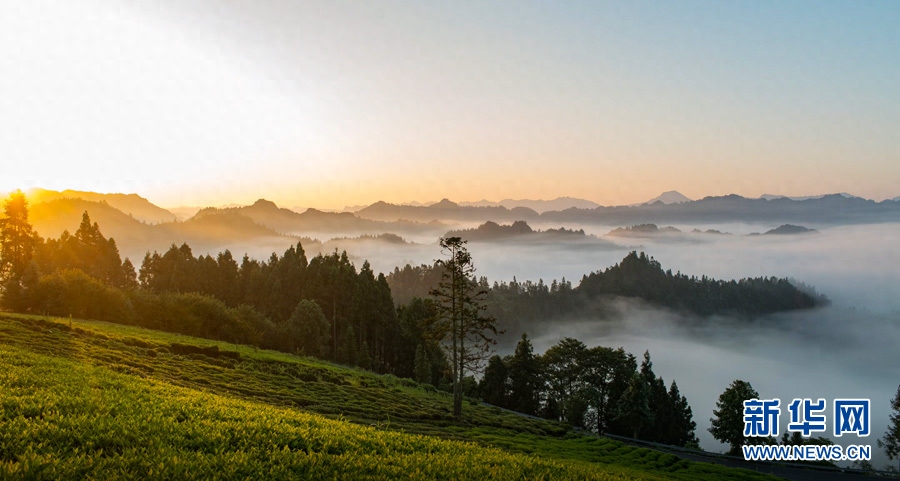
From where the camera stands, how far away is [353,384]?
4725cm

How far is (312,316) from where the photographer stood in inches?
3388

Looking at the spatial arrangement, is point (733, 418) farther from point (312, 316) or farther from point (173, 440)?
point (173, 440)

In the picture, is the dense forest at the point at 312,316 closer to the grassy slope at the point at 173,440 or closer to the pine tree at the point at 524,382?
the pine tree at the point at 524,382

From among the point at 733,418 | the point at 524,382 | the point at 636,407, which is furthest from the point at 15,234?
the point at 733,418

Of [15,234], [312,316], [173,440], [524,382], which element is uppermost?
[15,234]

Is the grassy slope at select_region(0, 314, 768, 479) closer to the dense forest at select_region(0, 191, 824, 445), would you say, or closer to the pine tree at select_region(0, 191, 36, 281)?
the dense forest at select_region(0, 191, 824, 445)

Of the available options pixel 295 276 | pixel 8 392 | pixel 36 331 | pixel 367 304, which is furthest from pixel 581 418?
pixel 8 392

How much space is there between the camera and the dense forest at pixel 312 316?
69.1m

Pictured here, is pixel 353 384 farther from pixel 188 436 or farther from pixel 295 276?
pixel 295 276

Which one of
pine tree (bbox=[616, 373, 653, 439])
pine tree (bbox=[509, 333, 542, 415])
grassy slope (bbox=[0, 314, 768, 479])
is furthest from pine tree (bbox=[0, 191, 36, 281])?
pine tree (bbox=[616, 373, 653, 439])

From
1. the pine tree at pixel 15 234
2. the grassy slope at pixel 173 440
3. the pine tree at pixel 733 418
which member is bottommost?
the pine tree at pixel 733 418

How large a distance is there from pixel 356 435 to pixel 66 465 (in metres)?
7.86

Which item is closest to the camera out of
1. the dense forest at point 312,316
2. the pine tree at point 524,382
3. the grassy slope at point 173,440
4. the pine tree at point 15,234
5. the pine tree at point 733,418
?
the grassy slope at point 173,440

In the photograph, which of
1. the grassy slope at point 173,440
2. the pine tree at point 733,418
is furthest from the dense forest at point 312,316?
the grassy slope at point 173,440
